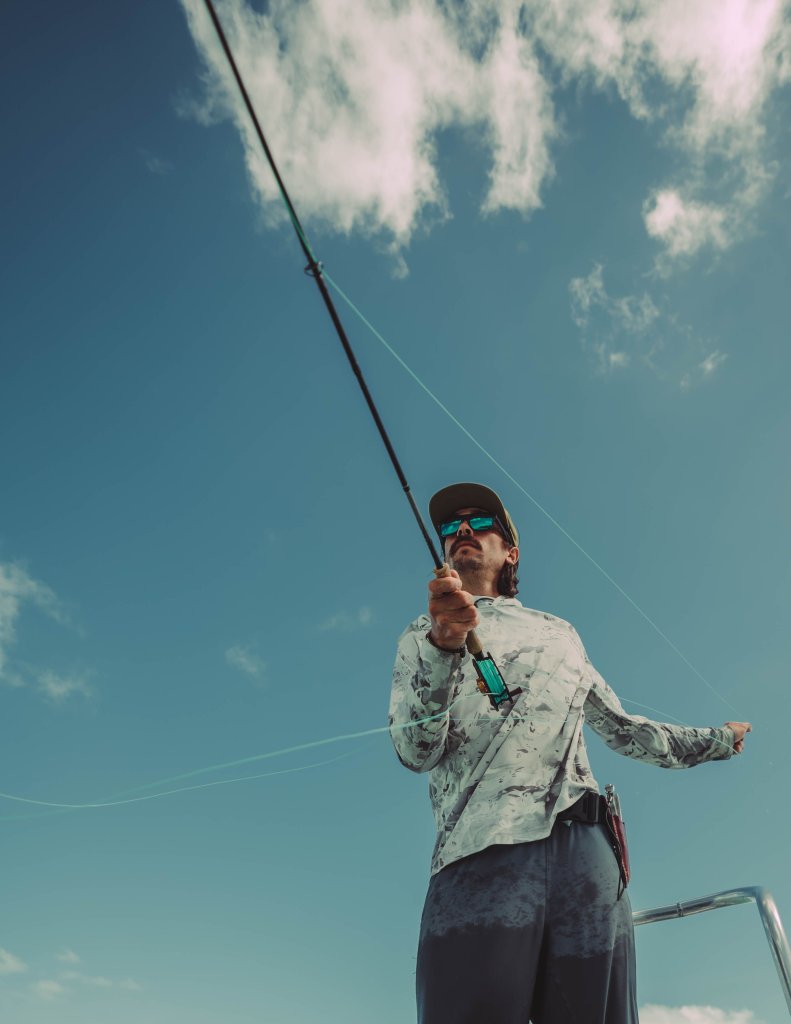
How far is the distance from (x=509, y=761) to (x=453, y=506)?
184 cm

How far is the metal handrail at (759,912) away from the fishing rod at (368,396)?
148 cm

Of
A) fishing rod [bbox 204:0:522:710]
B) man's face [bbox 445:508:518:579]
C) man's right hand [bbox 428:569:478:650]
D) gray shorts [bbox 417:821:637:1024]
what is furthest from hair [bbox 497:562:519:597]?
gray shorts [bbox 417:821:637:1024]

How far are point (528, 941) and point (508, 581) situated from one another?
6.91ft

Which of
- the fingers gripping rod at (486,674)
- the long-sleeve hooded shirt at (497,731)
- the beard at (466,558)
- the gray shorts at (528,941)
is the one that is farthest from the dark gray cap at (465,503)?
the gray shorts at (528,941)

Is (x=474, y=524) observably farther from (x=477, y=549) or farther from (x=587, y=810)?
(x=587, y=810)

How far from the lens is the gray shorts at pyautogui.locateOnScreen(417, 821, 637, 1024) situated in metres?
2.26

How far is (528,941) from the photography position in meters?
2.34

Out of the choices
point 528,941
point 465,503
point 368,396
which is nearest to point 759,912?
point 528,941

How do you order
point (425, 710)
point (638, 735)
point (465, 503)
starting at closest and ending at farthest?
point (425, 710), point (638, 735), point (465, 503)

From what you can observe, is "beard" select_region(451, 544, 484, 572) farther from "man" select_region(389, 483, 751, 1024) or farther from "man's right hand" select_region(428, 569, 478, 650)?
"man's right hand" select_region(428, 569, 478, 650)

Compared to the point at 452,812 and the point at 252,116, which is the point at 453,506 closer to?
the point at 452,812

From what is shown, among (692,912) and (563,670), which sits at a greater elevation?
(563,670)

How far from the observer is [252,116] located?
279 cm

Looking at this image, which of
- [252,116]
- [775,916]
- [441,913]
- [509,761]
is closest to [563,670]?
[509,761]
